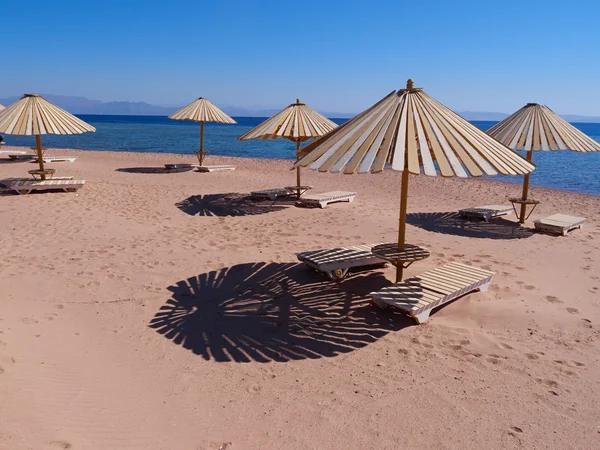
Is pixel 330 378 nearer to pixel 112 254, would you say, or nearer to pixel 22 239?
pixel 112 254

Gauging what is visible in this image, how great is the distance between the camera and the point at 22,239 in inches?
295

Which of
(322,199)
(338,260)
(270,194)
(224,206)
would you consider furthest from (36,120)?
(338,260)

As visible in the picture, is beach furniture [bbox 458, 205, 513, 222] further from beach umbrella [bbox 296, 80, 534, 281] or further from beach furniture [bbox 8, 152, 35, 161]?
beach furniture [bbox 8, 152, 35, 161]

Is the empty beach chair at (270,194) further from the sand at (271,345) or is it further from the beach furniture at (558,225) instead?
the beach furniture at (558,225)

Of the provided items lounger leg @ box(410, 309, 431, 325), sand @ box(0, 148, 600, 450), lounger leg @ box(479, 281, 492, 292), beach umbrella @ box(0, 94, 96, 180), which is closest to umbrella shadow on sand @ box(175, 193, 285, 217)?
sand @ box(0, 148, 600, 450)

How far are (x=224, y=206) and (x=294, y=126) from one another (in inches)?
101

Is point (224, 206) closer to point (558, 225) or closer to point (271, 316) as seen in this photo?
point (271, 316)

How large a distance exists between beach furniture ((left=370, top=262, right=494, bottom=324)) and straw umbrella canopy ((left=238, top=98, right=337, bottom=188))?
17.2 feet

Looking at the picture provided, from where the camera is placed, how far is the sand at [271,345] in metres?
3.28

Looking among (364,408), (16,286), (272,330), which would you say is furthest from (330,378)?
(16,286)

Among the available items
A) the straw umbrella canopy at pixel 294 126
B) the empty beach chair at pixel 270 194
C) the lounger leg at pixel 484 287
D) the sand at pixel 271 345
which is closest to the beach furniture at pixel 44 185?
the sand at pixel 271 345

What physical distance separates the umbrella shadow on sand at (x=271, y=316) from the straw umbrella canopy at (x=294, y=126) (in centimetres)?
442

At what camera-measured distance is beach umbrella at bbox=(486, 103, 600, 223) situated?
8.42m

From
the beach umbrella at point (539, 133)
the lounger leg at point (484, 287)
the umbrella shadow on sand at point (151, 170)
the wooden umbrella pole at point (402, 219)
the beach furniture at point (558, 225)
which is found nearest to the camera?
the wooden umbrella pole at point (402, 219)
